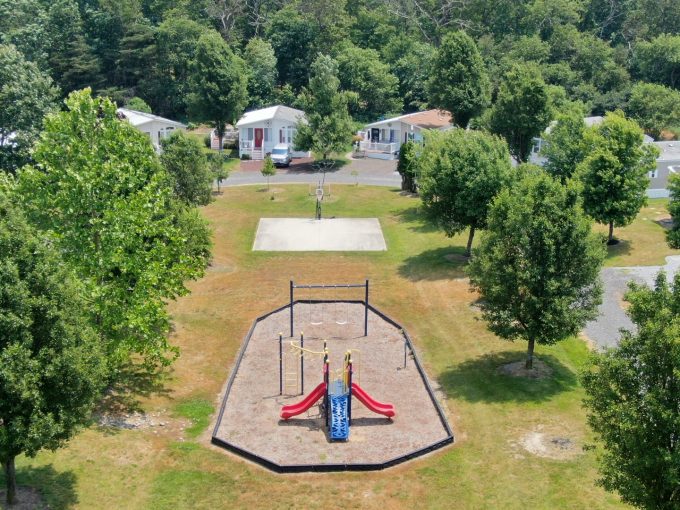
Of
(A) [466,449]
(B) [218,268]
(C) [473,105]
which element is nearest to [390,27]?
(C) [473,105]

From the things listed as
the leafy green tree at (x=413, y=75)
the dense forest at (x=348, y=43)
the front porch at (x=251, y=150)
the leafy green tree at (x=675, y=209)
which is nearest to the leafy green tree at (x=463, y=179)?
the leafy green tree at (x=675, y=209)

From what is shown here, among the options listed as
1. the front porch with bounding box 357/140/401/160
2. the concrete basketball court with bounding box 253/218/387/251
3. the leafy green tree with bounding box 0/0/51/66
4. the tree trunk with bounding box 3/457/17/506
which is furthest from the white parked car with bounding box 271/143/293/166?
the tree trunk with bounding box 3/457/17/506

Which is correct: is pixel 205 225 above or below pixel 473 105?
below

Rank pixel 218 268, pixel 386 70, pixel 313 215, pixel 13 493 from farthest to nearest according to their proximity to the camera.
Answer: pixel 386 70, pixel 313 215, pixel 218 268, pixel 13 493

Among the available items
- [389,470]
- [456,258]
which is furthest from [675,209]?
[389,470]

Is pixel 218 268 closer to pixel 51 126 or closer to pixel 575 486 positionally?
pixel 51 126

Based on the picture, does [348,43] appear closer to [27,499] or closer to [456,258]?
[456,258]

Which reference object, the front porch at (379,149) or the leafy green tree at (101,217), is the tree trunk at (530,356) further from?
the front porch at (379,149)
